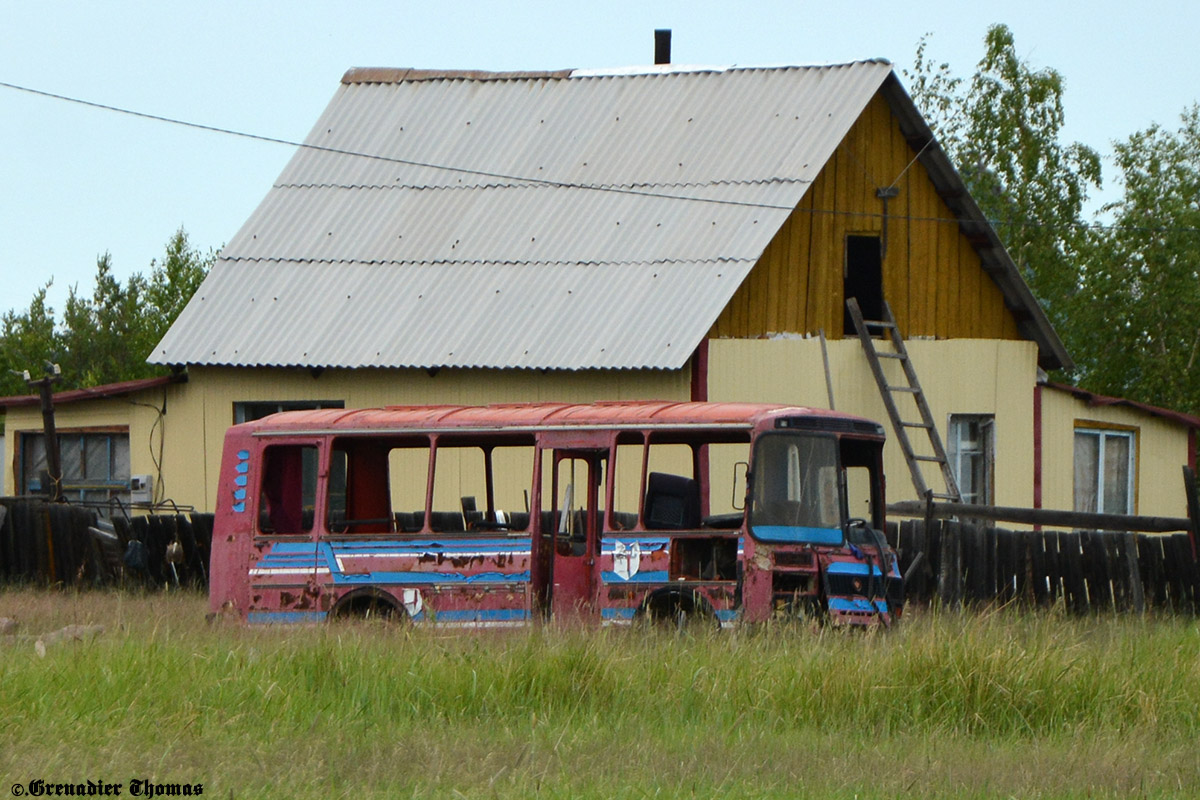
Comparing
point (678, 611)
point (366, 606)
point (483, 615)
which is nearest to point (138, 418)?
→ point (366, 606)

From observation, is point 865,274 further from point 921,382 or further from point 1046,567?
point 1046,567

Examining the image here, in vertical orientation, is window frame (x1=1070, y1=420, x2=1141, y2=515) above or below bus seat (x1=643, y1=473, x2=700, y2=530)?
above

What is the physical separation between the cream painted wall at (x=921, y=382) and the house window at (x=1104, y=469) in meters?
1.86

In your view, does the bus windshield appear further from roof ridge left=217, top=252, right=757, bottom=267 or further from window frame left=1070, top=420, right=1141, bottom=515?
window frame left=1070, top=420, right=1141, bottom=515

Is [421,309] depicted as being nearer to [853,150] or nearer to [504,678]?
[853,150]

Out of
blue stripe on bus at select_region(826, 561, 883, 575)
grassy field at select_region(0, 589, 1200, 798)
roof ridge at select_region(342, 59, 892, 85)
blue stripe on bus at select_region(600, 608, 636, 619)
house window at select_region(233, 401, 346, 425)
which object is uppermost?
roof ridge at select_region(342, 59, 892, 85)

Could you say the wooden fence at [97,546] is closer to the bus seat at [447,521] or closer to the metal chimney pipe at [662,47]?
the bus seat at [447,521]

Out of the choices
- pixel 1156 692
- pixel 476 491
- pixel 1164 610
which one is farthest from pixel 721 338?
pixel 1156 692

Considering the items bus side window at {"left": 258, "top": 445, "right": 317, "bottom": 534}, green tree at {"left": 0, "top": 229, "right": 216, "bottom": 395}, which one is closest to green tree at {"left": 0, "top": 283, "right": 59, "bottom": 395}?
green tree at {"left": 0, "top": 229, "right": 216, "bottom": 395}

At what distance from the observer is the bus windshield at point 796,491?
12.2m

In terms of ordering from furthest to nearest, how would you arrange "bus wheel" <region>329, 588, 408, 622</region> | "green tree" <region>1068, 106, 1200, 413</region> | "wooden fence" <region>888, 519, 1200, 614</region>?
"green tree" <region>1068, 106, 1200, 413</region>, "wooden fence" <region>888, 519, 1200, 614</region>, "bus wheel" <region>329, 588, 408, 622</region>

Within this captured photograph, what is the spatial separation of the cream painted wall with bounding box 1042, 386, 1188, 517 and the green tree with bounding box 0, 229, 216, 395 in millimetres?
35263

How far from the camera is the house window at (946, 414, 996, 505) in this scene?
21.9m

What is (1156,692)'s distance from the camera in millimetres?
10008
